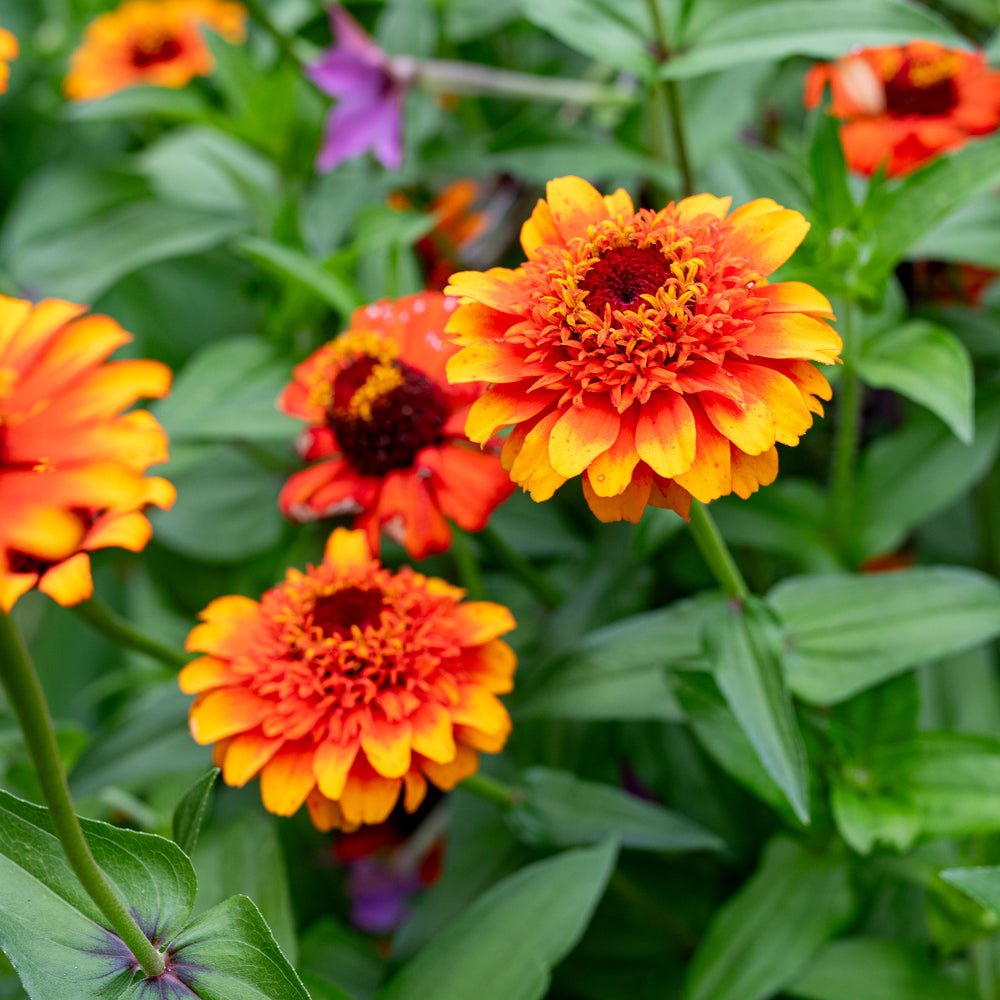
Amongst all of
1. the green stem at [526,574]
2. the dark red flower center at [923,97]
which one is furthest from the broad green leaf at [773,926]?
the dark red flower center at [923,97]

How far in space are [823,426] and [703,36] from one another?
0.38 metres

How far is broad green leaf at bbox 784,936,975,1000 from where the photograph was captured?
0.66 m

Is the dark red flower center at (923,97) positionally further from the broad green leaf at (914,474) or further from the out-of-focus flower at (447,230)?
the out-of-focus flower at (447,230)

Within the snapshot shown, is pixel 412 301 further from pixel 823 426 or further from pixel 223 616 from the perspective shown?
pixel 823 426

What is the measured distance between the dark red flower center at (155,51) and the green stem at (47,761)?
1.04 meters

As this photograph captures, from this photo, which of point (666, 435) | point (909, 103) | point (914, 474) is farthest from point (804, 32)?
point (666, 435)

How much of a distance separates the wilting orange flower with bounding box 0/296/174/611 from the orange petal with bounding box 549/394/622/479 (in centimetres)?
16

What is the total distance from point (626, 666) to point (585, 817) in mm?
101

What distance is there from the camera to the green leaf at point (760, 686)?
534 mm

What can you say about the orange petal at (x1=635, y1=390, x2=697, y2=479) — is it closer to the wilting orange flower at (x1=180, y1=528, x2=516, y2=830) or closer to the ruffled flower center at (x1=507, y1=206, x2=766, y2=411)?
the ruffled flower center at (x1=507, y1=206, x2=766, y2=411)

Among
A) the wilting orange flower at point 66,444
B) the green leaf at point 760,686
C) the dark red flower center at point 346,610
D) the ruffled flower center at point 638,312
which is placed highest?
the wilting orange flower at point 66,444

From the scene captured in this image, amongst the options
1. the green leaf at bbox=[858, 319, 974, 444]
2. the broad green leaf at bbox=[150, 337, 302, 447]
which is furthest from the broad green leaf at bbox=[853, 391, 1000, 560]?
the broad green leaf at bbox=[150, 337, 302, 447]

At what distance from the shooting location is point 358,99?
970mm

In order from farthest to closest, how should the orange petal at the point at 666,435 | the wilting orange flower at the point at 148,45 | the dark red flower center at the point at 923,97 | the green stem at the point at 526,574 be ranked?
1. the wilting orange flower at the point at 148,45
2. the dark red flower center at the point at 923,97
3. the green stem at the point at 526,574
4. the orange petal at the point at 666,435
